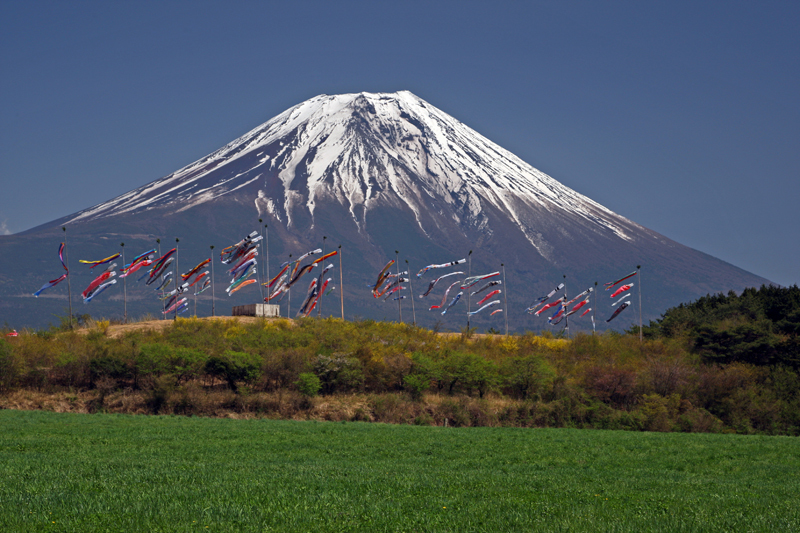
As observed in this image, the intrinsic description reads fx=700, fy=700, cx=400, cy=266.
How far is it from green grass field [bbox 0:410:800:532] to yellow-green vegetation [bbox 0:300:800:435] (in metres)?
12.5

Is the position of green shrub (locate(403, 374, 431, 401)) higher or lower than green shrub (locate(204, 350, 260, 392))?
lower

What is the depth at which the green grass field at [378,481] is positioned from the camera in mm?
A: 11102

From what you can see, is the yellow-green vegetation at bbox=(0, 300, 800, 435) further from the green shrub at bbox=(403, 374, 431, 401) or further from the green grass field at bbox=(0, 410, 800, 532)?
the green grass field at bbox=(0, 410, 800, 532)

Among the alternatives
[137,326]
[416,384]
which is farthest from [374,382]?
[137,326]

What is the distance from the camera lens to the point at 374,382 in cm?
4766

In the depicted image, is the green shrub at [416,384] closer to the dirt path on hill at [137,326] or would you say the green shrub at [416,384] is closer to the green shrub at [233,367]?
the green shrub at [233,367]

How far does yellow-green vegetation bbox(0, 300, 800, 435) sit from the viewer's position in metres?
41.7

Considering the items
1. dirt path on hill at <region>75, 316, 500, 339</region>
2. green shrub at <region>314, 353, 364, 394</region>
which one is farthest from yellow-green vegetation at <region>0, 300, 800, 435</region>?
dirt path on hill at <region>75, 316, 500, 339</region>

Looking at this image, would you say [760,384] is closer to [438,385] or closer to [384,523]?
[438,385]

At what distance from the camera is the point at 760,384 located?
150 ft

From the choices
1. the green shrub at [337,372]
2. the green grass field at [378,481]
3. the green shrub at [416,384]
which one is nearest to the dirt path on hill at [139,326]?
the green shrub at [337,372]

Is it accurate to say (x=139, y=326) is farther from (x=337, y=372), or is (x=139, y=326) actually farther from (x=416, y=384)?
(x=416, y=384)

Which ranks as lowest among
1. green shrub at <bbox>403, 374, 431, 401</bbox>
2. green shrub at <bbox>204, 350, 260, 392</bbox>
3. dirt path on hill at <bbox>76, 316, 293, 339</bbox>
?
green shrub at <bbox>403, 374, 431, 401</bbox>

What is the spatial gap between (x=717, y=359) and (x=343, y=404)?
27789mm
